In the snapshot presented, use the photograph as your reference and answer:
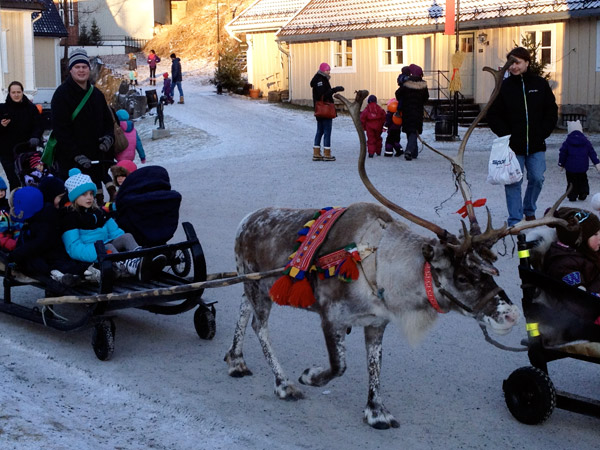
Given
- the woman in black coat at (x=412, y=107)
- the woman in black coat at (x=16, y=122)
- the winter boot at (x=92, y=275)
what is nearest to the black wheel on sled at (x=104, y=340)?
the winter boot at (x=92, y=275)

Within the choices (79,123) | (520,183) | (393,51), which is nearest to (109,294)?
(79,123)

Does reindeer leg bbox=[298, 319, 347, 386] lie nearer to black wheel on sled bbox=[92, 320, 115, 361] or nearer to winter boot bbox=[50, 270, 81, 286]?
black wheel on sled bbox=[92, 320, 115, 361]

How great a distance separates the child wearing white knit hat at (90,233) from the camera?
24.6 ft

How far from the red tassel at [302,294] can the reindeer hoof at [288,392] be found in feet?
2.27

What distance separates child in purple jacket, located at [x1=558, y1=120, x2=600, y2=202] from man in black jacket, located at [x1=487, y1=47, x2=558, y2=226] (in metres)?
3.10

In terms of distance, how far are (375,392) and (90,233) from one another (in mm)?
3311

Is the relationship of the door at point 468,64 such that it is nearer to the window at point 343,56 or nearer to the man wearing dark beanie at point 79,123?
the window at point 343,56

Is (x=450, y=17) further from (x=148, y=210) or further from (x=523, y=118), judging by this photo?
(x=148, y=210)

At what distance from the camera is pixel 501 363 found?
6820 millimetres

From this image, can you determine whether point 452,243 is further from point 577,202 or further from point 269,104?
point 269,104

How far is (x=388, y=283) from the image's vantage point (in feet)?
18.3

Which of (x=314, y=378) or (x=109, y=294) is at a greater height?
(x=109, y=294)

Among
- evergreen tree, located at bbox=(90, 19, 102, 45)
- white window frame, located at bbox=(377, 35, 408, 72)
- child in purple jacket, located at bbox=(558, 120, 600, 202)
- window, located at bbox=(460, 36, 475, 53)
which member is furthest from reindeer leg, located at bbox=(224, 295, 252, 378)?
evergreen tree, located at bbox=(90, 19, 102, 45)

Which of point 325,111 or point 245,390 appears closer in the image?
point 245,390
